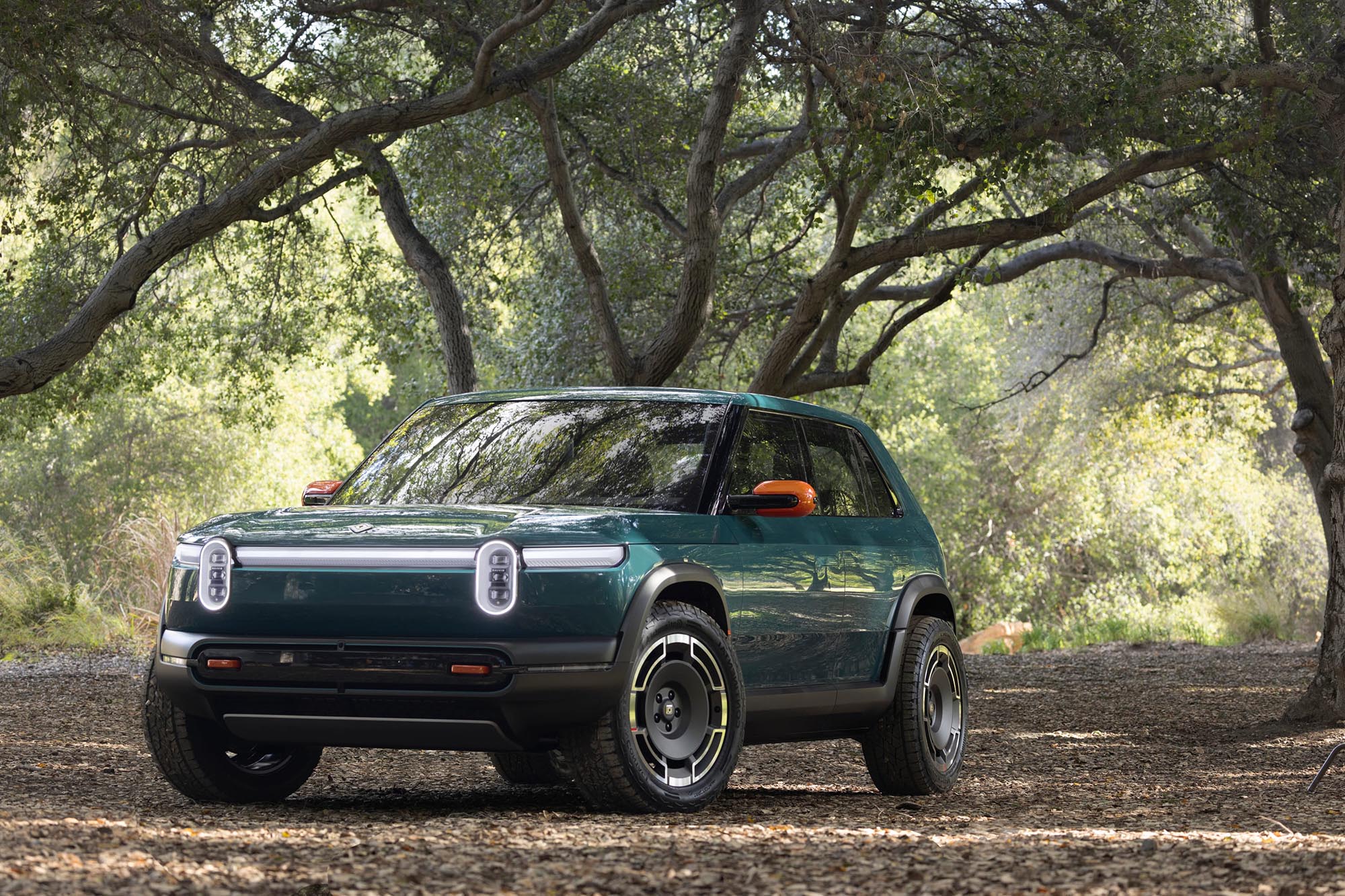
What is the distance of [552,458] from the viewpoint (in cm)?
657

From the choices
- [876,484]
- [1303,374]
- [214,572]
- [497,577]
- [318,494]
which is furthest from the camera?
[1303,374]

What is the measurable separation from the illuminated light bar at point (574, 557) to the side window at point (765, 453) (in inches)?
39.2

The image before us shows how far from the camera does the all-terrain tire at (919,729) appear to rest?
734cm

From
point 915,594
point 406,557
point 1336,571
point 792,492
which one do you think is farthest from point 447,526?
point 1336,571

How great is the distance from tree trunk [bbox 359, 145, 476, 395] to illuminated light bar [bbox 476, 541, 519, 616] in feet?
34.8

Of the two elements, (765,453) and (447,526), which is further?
(765,453)

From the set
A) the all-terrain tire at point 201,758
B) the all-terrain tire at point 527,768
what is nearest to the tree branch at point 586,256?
the all-terrain tire at point 527,768

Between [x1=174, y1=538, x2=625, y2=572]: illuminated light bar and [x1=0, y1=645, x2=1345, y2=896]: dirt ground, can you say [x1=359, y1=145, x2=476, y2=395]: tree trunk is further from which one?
[x1=174, y1=538, x2=625, y2=572]: illuminated light bar

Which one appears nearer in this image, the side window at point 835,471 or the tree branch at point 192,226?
the side window at point 835,471

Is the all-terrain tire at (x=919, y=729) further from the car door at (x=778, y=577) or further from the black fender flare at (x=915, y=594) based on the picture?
the car door at (x=778, y=577)

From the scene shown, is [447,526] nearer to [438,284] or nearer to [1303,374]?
[438,284]

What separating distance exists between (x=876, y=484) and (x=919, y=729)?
4.00 ft

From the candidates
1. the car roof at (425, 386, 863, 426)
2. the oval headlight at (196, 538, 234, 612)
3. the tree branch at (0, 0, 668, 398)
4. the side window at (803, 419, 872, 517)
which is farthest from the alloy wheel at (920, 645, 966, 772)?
the tree branch at (0, 0, 668, 398)

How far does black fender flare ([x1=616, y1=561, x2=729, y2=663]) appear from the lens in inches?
217
